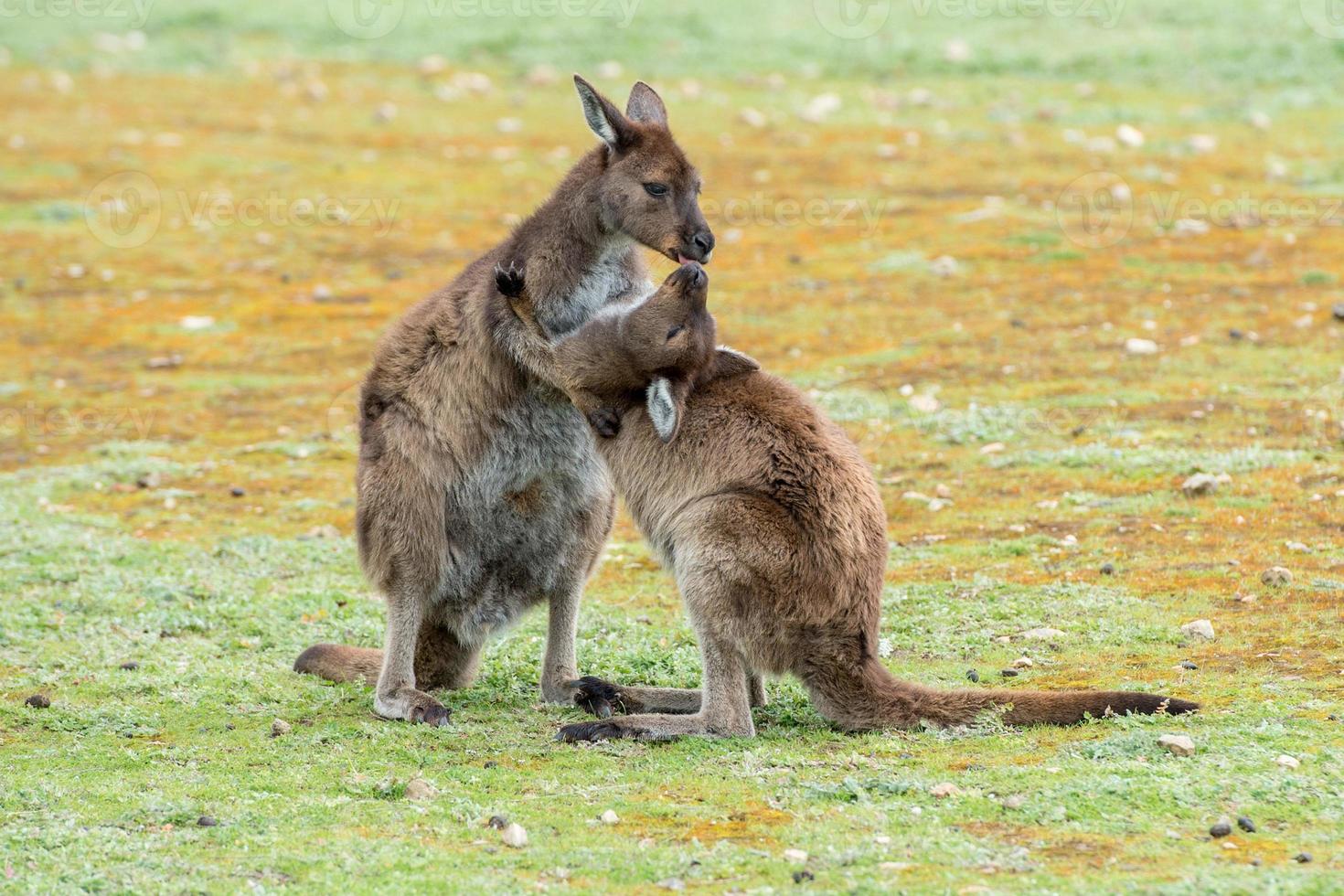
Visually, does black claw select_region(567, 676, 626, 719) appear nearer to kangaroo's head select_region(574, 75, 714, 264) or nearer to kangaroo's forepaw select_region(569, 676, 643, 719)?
kangaroo's forepaw select_region(569, 676, 643, 719)

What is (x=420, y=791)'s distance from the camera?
588 centimetres

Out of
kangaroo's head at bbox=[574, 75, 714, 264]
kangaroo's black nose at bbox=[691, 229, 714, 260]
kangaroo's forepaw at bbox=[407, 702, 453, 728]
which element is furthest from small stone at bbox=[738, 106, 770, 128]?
kangaroo's forepaw at bbox=[407, 702, 453, 728]

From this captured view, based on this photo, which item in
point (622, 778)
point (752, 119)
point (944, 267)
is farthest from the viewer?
point (752, 119)

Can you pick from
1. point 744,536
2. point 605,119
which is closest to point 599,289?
point 605,119

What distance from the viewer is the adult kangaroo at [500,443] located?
24.4ft

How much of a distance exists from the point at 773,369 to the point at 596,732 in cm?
894

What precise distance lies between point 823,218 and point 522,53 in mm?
12657

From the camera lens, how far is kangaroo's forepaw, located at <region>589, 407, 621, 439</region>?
7.15m

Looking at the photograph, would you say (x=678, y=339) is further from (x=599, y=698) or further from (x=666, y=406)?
(x=599, y=698)

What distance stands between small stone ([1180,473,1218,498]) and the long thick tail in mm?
4344

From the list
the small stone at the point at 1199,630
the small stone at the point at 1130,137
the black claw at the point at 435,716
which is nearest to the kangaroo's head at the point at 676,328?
the black claw at the point at 435,716

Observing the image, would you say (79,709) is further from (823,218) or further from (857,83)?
(857,83)

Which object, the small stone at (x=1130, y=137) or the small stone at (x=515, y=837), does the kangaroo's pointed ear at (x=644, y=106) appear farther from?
the small stone at (x=1130, y=137)

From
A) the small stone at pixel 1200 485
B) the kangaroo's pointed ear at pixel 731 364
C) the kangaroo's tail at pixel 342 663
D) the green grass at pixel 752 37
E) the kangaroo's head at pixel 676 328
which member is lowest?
the kangaroo's tail at pixel 342 663
